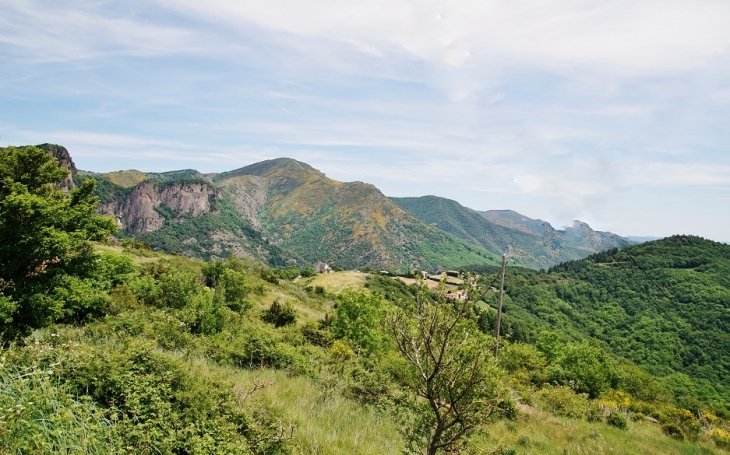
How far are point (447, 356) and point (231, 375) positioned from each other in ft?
18.7

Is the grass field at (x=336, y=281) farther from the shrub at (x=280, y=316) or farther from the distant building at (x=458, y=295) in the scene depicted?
the distant building at (x=458, y=295)

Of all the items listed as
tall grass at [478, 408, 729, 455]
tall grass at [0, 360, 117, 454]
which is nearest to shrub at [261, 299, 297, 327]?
tall grass at [478, 408, 729, 455]

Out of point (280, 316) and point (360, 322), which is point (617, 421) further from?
point (280, 316)

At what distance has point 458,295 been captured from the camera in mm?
5230

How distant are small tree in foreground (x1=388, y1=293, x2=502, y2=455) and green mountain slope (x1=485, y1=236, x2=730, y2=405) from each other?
55.3 m

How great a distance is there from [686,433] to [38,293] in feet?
80.1

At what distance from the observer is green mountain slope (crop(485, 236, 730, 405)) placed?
73812 millimetres

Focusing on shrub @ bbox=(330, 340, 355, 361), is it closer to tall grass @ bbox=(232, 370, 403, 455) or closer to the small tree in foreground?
tall grass @ bbox=(232, 370, 403, 455)

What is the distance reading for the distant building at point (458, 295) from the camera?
5005 millimetres

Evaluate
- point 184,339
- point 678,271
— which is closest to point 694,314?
point 678,271

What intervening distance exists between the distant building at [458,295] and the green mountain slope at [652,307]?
5499cm

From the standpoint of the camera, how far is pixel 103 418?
14.2 ft

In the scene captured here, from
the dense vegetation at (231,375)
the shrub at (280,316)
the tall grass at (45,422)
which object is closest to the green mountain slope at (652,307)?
the shrub at (280,316)

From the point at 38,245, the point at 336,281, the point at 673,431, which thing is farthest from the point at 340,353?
the point at 336,281
